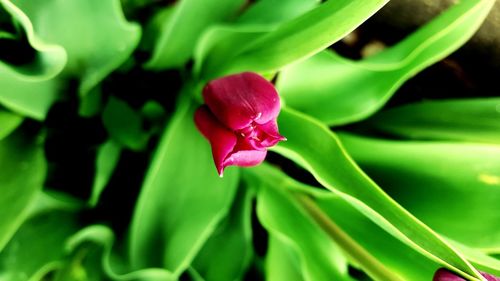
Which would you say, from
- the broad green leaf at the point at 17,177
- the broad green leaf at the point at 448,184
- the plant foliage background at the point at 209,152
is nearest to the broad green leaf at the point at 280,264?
the plant foliage background at the point at 209,152

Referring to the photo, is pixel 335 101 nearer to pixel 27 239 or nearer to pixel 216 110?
pixel 216 110

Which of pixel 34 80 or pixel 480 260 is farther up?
pixel 480 260

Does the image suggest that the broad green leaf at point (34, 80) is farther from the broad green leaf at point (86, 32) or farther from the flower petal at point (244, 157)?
the flower petal at point (244, 157)

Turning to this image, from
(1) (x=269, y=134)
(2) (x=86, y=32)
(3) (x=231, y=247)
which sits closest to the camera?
(1) (x=269, y=134)

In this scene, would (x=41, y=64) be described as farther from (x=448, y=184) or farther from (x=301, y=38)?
(x=448, y=184)

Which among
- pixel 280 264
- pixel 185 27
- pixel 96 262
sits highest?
pixel 185 27

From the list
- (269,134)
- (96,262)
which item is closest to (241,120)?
(269,134)
